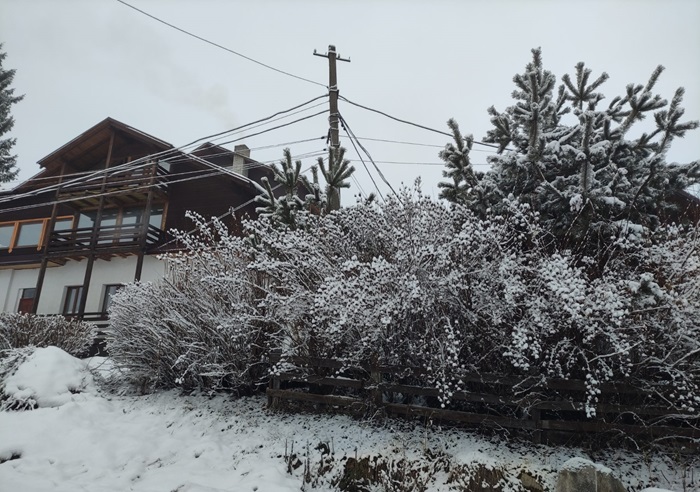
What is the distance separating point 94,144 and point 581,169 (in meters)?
21.7

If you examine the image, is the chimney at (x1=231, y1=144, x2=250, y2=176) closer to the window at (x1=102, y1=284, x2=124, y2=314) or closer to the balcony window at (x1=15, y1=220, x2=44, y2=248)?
the window at (x1=102, y1=284, x2=124, y2=314)

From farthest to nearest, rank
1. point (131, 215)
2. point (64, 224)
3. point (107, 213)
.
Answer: point (64, 224) → point (107, 213) → point (131, 215)

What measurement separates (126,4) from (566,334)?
38.5 feet

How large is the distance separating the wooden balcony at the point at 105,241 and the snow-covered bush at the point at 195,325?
11263 mm

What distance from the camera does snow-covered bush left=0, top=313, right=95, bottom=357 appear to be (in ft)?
32.1

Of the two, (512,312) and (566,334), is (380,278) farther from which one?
(566,334)

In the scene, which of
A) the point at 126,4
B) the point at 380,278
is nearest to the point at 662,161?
the point at 380,278

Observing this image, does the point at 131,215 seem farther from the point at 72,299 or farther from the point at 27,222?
the point at 27,222

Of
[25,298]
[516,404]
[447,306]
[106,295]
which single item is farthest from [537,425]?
[25,298]

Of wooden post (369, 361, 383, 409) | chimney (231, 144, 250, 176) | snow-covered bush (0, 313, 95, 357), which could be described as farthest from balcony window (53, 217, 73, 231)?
wooden post (369, 361, 383, 409)

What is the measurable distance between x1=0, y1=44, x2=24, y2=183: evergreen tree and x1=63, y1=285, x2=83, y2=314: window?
712 centimetres

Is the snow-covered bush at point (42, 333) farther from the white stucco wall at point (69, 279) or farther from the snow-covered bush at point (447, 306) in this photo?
the white stucco wall at point (69, 279)

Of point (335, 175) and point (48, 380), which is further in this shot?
point (335, 175)

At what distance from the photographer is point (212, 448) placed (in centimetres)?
596
